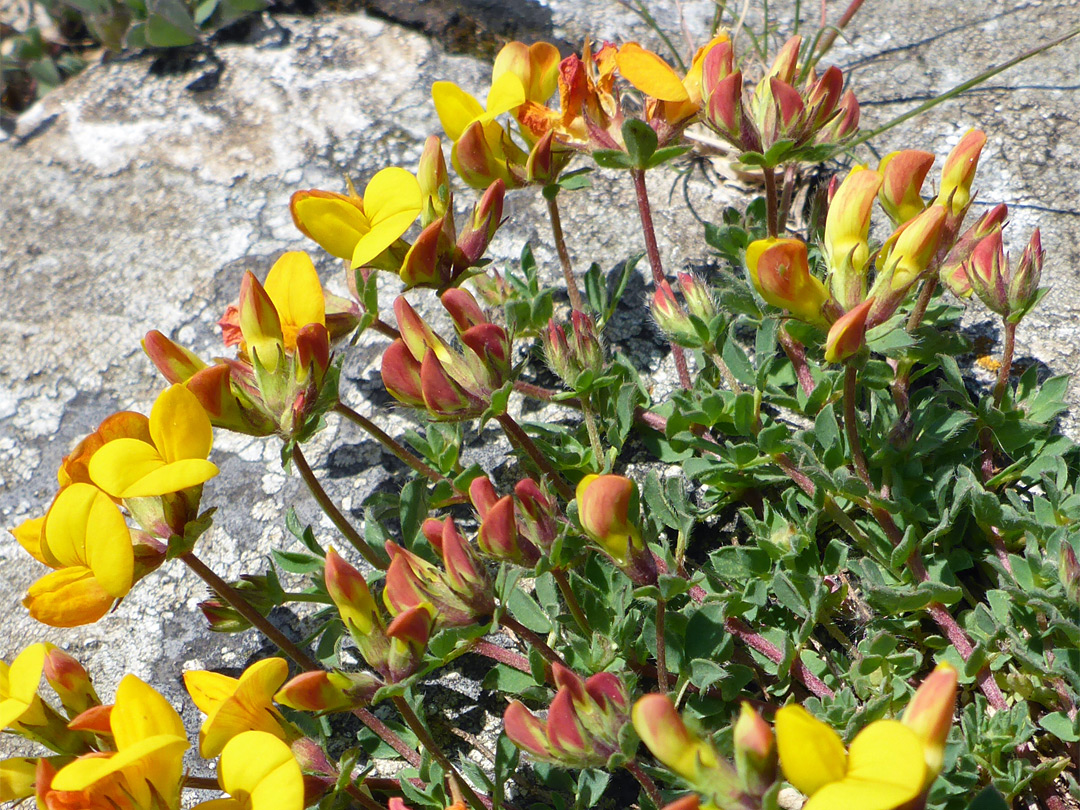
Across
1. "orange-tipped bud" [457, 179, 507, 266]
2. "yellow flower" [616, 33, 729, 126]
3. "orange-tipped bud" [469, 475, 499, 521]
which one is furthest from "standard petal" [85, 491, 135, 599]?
"yellow flower" [616, 33, 729, 126]

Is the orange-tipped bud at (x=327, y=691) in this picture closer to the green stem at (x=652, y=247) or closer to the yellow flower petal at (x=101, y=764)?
the yellow flower petal at (x=101, y=764)

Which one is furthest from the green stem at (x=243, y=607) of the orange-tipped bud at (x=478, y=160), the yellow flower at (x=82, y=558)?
the orange-tipped bud at (x=478, y=160)

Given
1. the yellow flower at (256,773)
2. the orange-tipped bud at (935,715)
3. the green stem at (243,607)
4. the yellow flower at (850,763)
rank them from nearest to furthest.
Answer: the yellow flower at (850,763) → the orange-tipped bud at (935,715) → the yellow flower at (256,773) → the green stem at (243,607)

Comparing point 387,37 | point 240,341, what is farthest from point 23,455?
point 387,37

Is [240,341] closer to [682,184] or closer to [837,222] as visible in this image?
[837,222]

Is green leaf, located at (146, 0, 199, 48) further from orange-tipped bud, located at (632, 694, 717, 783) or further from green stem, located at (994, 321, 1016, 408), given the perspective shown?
orange-tipped bud, located at (632, 694, 717, 783)

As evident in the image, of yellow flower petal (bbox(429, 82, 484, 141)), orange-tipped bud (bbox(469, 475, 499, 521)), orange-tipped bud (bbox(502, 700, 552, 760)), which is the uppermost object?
yellow flower petal (bbox(429, 82, 484, 141))
